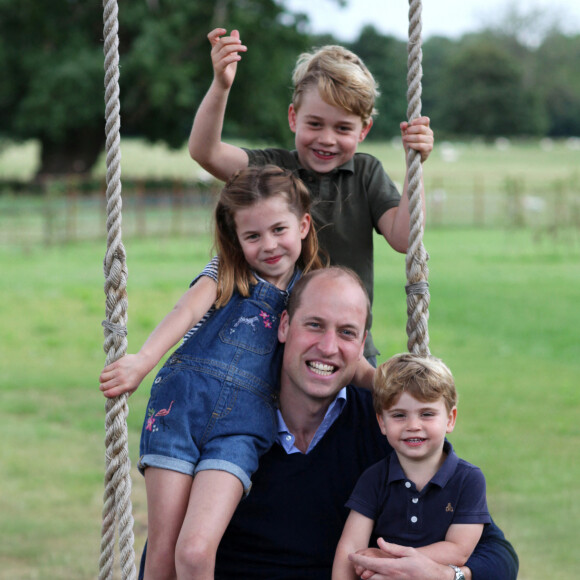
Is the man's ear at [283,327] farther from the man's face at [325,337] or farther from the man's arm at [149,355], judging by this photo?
the man's arm at [149,355]

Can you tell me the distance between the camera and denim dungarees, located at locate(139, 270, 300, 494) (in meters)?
2.55

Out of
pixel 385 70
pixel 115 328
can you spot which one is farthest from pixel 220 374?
pixel 385 70

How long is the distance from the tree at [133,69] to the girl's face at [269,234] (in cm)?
2564

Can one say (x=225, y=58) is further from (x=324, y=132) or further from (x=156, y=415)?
(x=156, y=415)

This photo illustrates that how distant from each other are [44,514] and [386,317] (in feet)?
23.7

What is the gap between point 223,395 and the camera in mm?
2615

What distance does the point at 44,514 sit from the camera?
6.46 m

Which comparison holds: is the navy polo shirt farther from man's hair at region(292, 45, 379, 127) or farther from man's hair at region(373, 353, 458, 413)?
man's hair at region(292, 45, 379, 127)

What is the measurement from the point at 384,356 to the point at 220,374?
787 cm

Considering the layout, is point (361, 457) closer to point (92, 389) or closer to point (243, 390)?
point (243, 390)

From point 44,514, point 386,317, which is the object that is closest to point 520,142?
point 386,317

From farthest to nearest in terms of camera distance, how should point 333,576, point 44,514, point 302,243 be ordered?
point 44,514, point 302,243, point 333,576

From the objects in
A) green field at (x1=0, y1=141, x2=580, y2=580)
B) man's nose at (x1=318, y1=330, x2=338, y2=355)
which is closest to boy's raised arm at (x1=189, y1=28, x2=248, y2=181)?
man's nose at (x1=318, y1=330, x2=338, y2=355)

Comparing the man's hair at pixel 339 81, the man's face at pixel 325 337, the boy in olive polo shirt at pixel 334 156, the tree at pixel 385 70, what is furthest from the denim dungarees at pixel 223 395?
the tree at pixel 385 70
